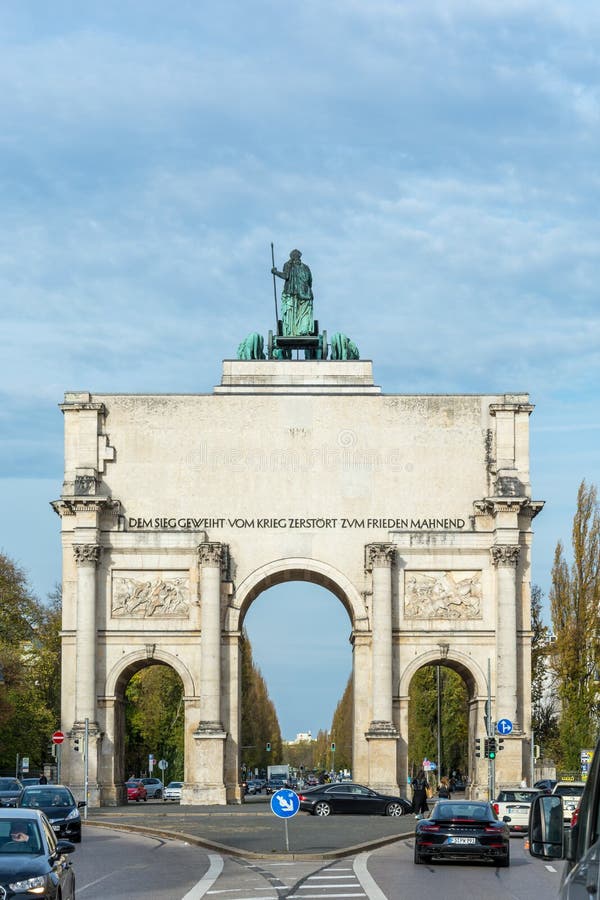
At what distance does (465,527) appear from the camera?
66.6m

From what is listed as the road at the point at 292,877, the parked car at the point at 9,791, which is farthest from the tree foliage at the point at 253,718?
the road at the point at 292,877

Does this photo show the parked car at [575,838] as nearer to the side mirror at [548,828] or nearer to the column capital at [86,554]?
the side mirror at [548,828]

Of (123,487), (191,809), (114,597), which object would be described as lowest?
(191,809)

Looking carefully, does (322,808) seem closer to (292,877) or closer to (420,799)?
(420,799)

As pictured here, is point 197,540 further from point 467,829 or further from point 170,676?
point 170,676

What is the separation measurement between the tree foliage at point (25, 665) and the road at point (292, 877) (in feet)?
158

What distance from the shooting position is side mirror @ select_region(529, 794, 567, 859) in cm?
927

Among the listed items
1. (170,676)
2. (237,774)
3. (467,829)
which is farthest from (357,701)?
(170,676)

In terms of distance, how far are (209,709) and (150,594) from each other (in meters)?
5.48

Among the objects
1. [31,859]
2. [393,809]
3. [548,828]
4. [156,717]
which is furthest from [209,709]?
[548,828]

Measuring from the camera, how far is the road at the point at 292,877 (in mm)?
23984

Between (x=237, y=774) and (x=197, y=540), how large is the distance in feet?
31.6

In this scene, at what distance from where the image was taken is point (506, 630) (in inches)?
2537

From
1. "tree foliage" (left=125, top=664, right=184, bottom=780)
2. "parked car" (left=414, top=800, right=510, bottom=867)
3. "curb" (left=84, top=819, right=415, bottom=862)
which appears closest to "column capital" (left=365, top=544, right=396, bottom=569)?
"curb" (left=84, top=819, right=415, bottom=862)
